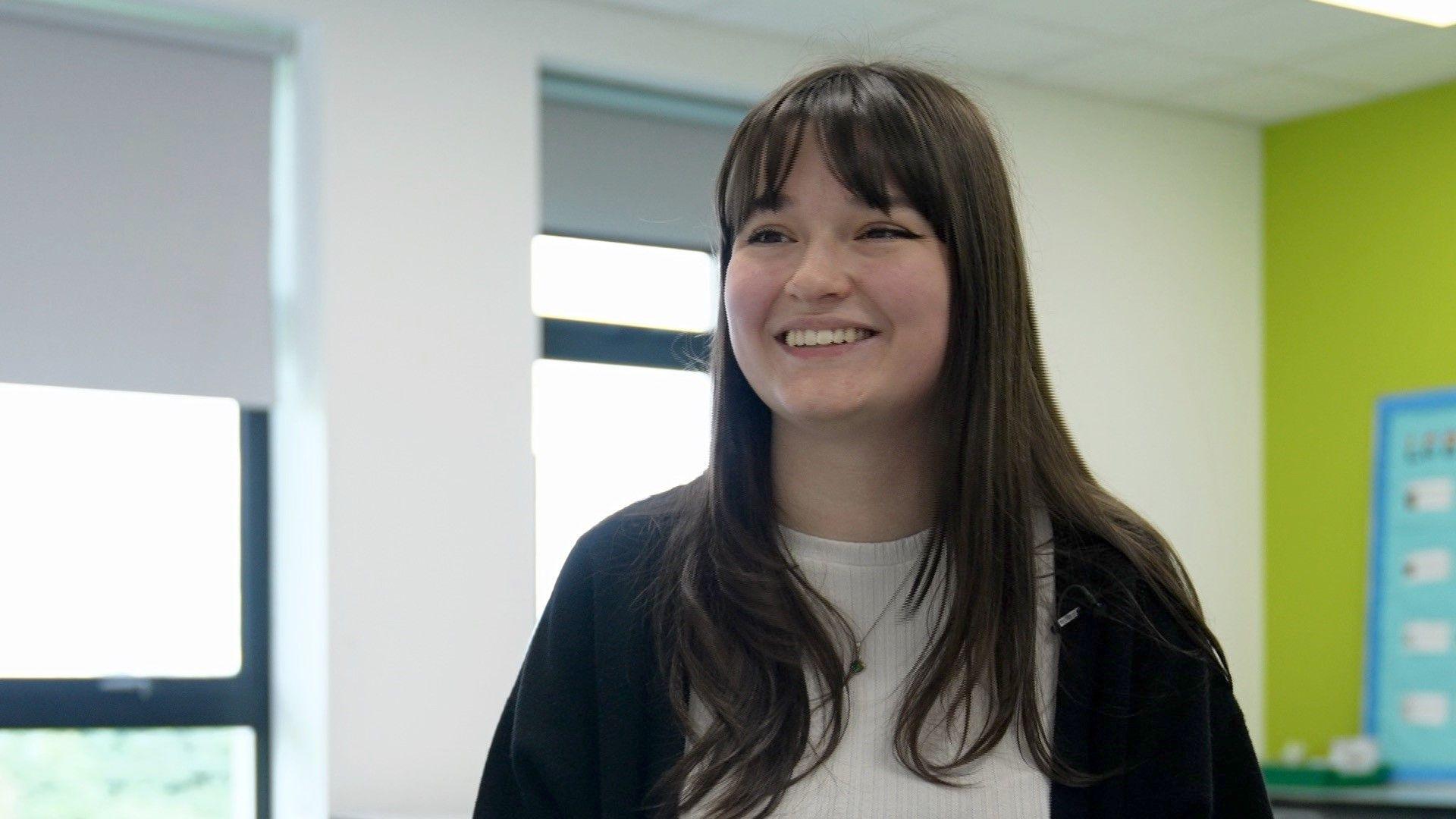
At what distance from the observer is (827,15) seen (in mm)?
4836

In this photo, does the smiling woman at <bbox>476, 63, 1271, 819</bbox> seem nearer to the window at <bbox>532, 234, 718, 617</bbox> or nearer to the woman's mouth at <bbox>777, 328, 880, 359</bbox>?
the woman's mouth at <bbox>777, 328, 880, 359</bbox>

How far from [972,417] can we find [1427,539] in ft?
14.7

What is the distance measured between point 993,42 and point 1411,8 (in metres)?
1.17

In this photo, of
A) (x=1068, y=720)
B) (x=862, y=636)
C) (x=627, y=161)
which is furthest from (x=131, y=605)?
(x=1068, y=720)

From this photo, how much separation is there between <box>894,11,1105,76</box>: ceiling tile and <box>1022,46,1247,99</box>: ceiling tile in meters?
0.09

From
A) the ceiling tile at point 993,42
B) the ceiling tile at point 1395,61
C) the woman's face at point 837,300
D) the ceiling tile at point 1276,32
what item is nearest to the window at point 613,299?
the ceiling tile at point 993,42

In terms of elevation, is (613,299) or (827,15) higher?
(827,15)

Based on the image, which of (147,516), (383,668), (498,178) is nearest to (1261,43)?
(498,178)

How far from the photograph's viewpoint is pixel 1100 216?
5738 mm

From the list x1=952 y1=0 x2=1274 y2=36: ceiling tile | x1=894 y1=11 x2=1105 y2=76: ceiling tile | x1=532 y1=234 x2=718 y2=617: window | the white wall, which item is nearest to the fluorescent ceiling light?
x1=952 y1=0 x2=1274 y2=36: ceiling tile

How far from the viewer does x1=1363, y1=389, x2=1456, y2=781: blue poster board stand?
525 cm

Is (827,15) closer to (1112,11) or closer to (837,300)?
(1112,11)

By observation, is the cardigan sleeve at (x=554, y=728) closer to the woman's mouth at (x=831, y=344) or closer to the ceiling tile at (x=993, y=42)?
the woman's mouth at (x=831, y=344)

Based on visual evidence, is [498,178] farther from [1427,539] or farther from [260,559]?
[1427,539]
